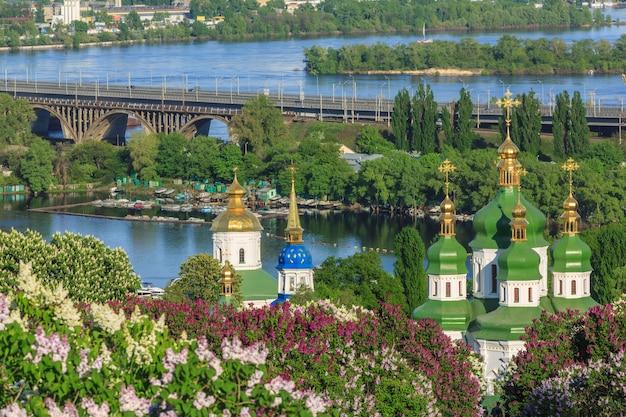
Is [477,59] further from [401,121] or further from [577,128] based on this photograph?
[577,128]

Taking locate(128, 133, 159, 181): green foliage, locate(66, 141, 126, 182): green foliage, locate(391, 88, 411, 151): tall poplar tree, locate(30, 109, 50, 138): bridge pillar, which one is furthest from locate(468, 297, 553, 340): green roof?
locate(30, 109, 50, 138): bridge pillar

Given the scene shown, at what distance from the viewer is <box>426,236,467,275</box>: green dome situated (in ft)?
113

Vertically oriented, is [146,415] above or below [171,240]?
above

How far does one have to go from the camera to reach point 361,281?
40.2 m

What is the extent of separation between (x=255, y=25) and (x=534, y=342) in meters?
133

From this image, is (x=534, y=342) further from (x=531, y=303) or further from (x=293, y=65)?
(x=293, y=65)

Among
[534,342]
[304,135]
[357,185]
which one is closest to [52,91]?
[304,135]

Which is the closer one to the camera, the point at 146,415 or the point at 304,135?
the point at 146,415

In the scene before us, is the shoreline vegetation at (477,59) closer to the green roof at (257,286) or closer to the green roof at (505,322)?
the green roof at (257,286)

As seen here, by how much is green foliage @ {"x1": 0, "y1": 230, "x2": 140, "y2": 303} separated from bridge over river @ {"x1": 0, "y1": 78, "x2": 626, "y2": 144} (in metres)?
37.8

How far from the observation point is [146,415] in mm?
19203

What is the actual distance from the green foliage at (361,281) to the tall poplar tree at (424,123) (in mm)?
28249

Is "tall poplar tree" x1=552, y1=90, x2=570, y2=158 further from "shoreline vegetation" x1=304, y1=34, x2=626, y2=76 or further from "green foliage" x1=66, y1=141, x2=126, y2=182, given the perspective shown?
"shoreline vegetation" x1=304, y1=34, x2=626, y2=76

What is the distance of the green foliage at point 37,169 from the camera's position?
232 feet
